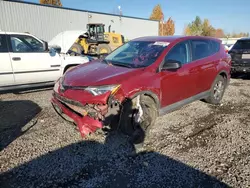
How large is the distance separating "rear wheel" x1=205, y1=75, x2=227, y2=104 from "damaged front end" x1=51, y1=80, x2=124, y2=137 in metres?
3.01

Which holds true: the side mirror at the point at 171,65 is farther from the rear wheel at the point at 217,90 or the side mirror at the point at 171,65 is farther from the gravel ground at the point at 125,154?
the rear wheel at the point at 217,90

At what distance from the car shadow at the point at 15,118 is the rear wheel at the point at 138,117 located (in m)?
1.96

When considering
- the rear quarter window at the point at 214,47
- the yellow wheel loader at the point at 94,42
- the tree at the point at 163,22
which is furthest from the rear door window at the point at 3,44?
the tree at the point at 163,22

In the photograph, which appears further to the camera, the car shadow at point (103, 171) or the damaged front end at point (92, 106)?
the damaged front end at point (92, 106)

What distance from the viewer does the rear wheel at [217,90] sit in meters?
5.02

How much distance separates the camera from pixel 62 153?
306 cm

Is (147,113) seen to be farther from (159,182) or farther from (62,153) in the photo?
(62,153)

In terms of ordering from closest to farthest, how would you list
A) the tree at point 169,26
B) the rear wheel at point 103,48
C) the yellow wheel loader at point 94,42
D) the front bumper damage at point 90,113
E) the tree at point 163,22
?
the front bumper damage at point 90,113 → the yellow wheel loader at point 94,42 → the rear wheel at point 103,48 → the tree at point 163,22 → the tree at point 169,26

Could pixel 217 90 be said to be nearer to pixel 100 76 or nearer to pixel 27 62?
pixel 100 76

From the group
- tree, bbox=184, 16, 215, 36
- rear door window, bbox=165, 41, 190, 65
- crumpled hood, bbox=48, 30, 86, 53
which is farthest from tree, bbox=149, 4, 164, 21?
rear door window, bbox=165, 41, 190, 65

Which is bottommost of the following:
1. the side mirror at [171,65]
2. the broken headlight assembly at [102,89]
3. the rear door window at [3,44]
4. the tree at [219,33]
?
the broken headlight assembly at [102,89]

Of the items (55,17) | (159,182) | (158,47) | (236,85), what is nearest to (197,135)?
(159,182)

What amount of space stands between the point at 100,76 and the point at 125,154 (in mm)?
1284

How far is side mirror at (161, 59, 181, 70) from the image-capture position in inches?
138
